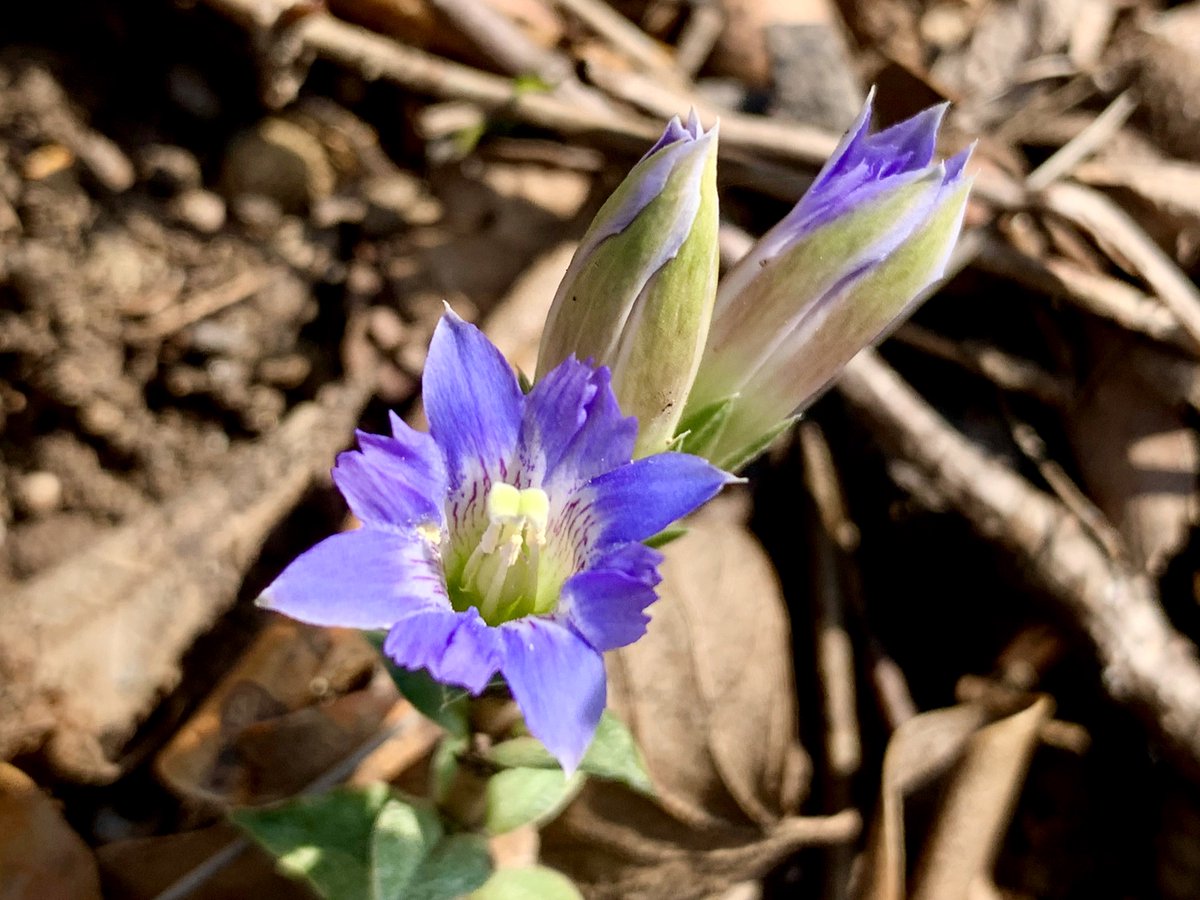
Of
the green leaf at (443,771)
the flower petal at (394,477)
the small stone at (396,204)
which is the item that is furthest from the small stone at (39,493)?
the flower petal at (394,477)

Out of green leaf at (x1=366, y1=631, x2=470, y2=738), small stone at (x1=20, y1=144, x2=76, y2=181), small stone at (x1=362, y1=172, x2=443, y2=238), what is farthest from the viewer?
small stone at (x1=362, y1=172, x2=443, y2=238)

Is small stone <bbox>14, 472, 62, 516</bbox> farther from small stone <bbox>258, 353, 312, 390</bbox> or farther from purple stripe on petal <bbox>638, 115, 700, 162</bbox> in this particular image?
purple stripe on petal <bbox>638, 115, 700, 162</bbox>

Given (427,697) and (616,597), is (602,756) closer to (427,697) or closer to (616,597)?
(427,697)

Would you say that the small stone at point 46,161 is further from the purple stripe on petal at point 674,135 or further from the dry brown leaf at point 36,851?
the purple stripe on petal at point 674,135

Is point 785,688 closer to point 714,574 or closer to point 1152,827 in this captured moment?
point 714,574

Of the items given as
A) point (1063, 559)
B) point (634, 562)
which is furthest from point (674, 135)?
point (1063, 559)

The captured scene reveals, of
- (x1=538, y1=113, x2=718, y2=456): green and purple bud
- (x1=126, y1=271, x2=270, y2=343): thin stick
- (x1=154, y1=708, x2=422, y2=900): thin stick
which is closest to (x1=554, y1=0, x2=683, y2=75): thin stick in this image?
(x1=126, y1=271, x2=270, y2=343): thin stick
